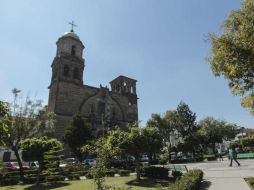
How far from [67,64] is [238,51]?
4361cm

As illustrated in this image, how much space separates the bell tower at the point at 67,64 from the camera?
1988 inches

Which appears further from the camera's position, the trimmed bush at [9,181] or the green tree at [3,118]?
the trimmed bush at [9,181]

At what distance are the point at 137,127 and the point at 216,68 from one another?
8071 mm

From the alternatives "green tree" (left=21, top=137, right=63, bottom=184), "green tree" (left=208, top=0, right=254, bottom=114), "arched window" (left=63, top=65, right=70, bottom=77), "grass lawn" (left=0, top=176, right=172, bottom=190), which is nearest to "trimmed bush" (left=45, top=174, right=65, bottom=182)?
"green tree" (left=21, top=137, right=63, bottom=184)

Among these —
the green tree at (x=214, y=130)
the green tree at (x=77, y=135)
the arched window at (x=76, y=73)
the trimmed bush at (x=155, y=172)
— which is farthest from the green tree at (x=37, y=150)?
the green tree at (x=214, y=130)

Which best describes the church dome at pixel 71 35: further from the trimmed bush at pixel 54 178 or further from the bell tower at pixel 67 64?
the trimmed bush at pixel 54 178

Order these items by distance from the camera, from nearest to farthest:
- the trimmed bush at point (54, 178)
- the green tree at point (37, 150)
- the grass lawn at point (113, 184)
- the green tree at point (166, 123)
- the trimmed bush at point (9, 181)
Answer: the grass lawn at point (113, 184), the green tree at point (37, 150), the trimmed bush at point (9, 181), the trimmed bush at point (54, 178), the green tree at point (166, 123)

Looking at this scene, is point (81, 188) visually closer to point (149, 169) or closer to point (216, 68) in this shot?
point (149, 169)

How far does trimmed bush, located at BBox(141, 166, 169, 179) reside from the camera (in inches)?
740

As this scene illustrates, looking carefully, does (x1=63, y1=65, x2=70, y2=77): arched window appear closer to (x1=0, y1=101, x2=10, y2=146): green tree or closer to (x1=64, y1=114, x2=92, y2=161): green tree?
(x1=64, y1=114, x2=92, y2=161): green tree

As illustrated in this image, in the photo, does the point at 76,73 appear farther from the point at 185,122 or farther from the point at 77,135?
the point at 185,122

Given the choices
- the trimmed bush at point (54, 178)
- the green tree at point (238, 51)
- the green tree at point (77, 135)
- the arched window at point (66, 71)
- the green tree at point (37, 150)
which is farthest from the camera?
the arched window at point (66, 71)

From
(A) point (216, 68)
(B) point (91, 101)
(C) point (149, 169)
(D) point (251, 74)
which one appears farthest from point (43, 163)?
(B) point (91, 101)

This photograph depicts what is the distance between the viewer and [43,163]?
20938 mm
